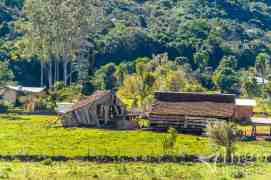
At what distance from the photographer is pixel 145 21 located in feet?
572

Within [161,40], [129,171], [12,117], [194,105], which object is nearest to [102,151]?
[129,171]

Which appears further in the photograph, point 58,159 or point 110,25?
point 110,25

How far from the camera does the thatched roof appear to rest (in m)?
70.6

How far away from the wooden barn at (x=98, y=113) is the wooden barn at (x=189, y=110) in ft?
13.5

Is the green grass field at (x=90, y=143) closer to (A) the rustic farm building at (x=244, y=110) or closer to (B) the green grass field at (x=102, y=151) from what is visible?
(B) the green grass field at (x=102, y=151)

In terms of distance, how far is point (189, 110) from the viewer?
71.2 meters

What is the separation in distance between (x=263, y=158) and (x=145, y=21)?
12385 centimetres

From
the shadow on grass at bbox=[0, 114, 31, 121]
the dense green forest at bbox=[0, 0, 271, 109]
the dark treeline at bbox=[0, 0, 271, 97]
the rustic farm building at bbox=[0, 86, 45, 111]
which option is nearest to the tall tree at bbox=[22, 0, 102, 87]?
the dense green forest at bbox=[0, 0, 271, 109]

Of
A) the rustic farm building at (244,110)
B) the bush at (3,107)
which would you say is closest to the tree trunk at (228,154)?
the rustic farm building at (244,110)

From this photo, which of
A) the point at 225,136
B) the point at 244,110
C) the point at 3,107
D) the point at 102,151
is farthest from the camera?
the point at 3,107

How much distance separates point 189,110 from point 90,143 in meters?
15.9

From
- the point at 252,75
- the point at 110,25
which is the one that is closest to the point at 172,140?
the point at 252,75

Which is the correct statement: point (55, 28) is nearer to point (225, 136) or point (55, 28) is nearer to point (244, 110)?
point (244, 110)

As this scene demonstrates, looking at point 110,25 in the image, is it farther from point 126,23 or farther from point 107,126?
point 107,126
